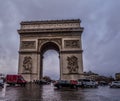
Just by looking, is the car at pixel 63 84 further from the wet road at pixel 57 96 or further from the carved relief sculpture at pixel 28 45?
the carved relief sculpture at pixel 28 45

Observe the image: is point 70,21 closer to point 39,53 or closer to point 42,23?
point 42,23

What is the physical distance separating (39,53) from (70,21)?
9.00 metres

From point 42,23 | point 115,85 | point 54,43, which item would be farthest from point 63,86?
point 42,23

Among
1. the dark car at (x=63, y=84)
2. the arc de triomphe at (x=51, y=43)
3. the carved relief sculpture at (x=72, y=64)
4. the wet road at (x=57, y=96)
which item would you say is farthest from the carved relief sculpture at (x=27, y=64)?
the wet road at (x=57, y=96)

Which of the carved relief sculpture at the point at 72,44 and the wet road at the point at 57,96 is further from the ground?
the carved relief sculpture at the point at 72,44

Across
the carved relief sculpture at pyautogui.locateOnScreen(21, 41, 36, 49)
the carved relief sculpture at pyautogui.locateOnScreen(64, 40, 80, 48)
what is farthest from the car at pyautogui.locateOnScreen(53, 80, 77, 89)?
the carved relief sculpture at pyautogui.locateOnScreen(21, 41, 36, 49)

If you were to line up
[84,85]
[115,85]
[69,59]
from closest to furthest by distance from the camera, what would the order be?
1. [84,85]
2. [115,85]
3. [69,59]

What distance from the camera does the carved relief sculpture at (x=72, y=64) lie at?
39.1m

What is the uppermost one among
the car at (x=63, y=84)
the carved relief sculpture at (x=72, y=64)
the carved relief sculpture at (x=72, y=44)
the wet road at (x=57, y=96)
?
the carved relief sculpture at (x=72, y=44)

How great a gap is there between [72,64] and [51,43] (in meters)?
6.55

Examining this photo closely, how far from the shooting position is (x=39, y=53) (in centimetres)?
4103

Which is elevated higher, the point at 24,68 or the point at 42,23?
the point at 42,23

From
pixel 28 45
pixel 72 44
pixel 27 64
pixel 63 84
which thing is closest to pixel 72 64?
pixel 72 44

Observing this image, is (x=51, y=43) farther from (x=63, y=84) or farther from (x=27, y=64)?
(x=63, y=84)
